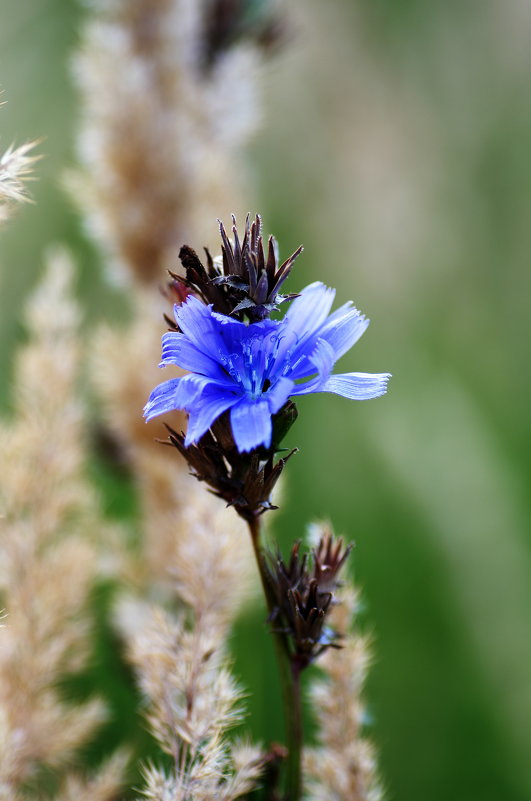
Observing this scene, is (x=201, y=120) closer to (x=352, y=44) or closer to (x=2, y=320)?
(x=2, y=320)

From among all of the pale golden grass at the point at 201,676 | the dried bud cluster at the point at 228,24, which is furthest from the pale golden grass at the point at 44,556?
the dried bud cluster at the point at 228,24

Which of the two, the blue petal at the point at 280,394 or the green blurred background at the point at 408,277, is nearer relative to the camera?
the blue petal at the point at 280,394

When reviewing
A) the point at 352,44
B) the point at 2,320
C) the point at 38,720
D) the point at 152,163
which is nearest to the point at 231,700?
the point at 38,720

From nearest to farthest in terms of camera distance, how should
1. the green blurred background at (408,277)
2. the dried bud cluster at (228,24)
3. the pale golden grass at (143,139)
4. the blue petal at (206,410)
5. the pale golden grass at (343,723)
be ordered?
the blue petal at (206,410), the pale golden grass at (343,723), the pale golden grass at (143,139), the dried bud cluster at (228,24), the green blurred background at (408,277)

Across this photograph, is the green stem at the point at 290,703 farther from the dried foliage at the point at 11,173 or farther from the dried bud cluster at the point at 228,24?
the dried bud cluster at the point at 228,24

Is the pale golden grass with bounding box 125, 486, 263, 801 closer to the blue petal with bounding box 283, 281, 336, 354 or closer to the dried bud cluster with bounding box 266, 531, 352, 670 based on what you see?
the dried bud cluster with bounding box 266, 531, 352, 670

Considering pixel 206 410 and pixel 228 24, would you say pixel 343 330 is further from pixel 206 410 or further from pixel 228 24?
pixel 228 24

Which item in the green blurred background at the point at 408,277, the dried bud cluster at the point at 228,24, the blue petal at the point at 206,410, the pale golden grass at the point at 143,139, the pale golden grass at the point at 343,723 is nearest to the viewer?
the blue petal at the point at 206,410
